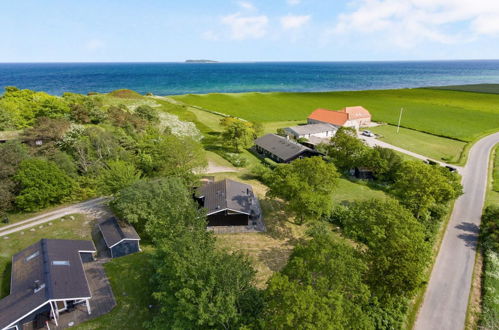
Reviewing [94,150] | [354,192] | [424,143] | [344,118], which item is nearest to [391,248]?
[354,192]

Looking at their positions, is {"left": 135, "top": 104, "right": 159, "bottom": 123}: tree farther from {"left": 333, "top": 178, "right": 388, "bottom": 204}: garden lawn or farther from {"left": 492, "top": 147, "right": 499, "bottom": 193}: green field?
{"left": 492, "top": 147, "right": 499, "bottom": 193}: green field

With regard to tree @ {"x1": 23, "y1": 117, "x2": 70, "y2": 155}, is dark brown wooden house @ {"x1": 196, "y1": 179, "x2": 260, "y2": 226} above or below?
below

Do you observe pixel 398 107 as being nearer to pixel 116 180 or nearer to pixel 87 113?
pixel 87 113

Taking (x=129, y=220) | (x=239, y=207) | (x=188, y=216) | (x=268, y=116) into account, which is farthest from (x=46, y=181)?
(x=268, y=116)

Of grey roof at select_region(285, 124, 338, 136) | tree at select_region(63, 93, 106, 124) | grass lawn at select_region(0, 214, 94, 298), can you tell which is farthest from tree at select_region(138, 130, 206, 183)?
grey roof at select_region(285, 124, 338, 136)

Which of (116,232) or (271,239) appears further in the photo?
(271,239)

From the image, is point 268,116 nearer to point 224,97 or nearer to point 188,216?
point 224,97

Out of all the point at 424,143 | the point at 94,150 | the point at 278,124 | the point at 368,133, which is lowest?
the point at 424,143
